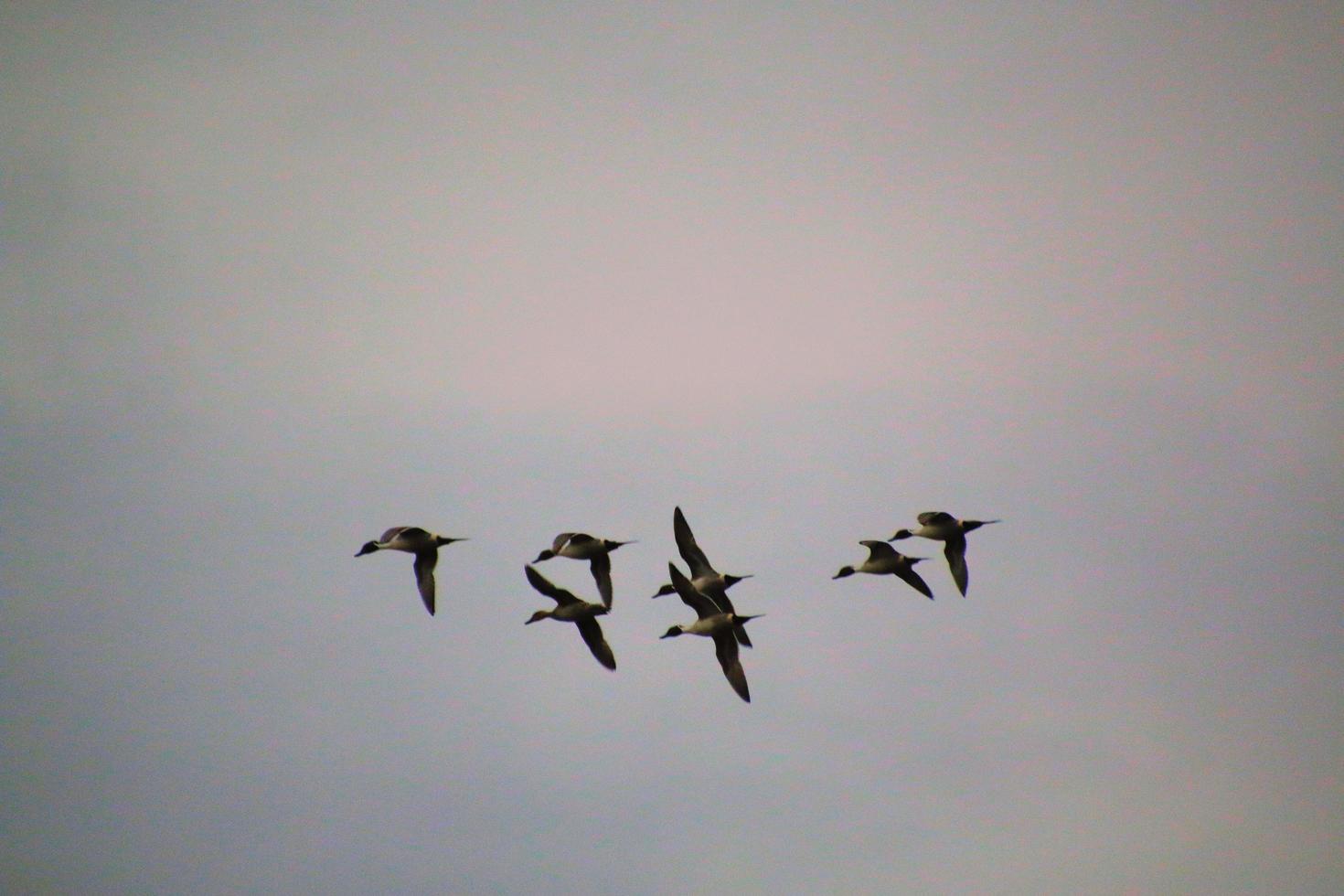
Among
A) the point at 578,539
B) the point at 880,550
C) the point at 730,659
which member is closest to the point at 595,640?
the point at 578,539

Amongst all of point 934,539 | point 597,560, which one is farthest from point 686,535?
point 934,539

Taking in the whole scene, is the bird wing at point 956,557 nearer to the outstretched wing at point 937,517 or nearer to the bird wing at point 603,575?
the outstretched wing at point 937,517

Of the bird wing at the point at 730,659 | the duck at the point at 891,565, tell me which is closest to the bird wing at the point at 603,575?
the bird wing at the point at 730,659

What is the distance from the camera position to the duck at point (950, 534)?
1711 inches

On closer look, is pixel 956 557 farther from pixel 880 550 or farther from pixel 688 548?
pixel 688 548

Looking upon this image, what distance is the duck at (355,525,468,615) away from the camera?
140ft

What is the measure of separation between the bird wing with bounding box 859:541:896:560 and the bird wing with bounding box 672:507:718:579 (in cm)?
566

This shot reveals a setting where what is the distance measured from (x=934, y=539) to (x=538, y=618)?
1336 cm

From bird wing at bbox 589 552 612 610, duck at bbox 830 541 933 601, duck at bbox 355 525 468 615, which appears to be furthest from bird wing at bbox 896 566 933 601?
duck at bbox 355 525 468 615

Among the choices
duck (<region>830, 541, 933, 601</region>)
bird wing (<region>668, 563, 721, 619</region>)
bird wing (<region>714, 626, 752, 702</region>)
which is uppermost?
duck (<region>830, 541, 933, 601</region>)

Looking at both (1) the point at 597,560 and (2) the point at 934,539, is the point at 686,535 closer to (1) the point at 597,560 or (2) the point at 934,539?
(1) the point at 597,560

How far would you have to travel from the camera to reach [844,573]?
46.6 metres

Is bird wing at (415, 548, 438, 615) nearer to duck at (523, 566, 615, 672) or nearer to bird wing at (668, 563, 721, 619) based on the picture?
duck at (523, 566, 615, 672)

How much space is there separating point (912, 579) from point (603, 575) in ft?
35.6
